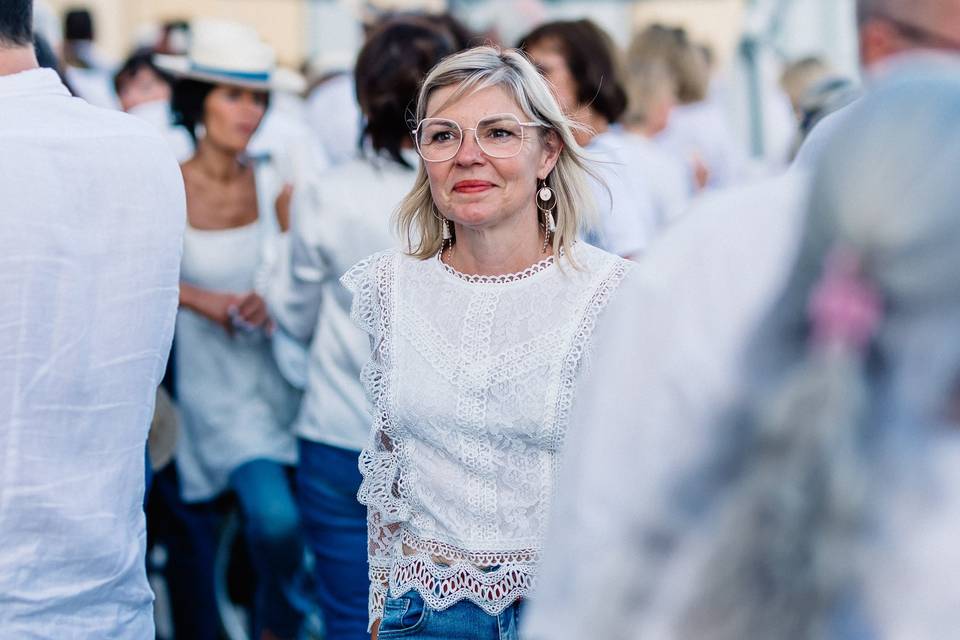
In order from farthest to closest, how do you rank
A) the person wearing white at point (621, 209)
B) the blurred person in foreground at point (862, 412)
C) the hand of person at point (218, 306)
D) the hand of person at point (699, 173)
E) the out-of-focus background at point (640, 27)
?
the out-of-focus background at point (640, 27), the hand of person at point (699, 173), the hand of person at point (218, 306), the person wearing white at point (621, 209), the blurred person in foreground at point (862, 412)

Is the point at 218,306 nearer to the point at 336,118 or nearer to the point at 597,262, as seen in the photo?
the point at 597,262

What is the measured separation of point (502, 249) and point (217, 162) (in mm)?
2040

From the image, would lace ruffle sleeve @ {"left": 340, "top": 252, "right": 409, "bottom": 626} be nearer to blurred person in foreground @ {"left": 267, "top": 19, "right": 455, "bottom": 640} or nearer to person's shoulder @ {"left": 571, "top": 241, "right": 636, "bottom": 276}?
person's shoulder @ {"left": 571, "top": 241, "right": 636, "bottom": 276}

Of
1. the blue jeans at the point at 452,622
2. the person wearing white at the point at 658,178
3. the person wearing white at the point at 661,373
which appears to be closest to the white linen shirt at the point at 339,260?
the blue jeans at the point at 452,622

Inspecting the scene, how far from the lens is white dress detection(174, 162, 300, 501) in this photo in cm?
448

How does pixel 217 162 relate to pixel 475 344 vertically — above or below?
above

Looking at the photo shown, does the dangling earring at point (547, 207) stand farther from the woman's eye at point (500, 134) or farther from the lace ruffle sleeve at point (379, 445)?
the lace ruffle sleeve at point (379, 445)

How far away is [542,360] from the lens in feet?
8.73

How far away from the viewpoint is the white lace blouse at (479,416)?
2.66 meters

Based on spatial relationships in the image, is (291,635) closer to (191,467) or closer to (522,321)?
(191,467)

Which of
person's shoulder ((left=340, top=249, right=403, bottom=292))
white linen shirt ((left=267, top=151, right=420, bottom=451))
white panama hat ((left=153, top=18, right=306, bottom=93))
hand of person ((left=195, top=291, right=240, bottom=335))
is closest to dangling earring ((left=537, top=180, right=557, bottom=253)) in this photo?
person's shoulder ((left=340, top=249, right=403, bottom=292))

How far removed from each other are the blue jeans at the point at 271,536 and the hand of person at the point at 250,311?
48cm

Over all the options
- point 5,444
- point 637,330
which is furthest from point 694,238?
point 5,444

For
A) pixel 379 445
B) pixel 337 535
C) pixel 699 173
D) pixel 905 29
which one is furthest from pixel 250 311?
pixel 699 173
